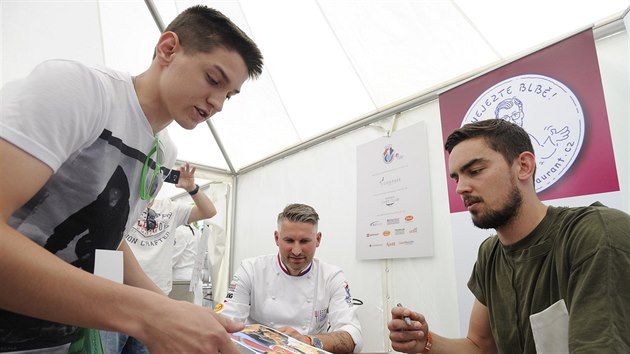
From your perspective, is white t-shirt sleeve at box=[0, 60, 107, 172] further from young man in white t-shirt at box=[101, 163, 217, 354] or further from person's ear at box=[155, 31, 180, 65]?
young man in white t-shirt at box=[101, 163, 217, 354]

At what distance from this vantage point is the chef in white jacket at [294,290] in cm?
200

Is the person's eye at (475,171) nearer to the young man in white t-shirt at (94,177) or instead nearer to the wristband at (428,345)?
the wristband at (428,345)

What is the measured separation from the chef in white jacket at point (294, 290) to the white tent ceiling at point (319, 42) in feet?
3.69

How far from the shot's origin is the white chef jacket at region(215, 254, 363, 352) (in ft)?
6.55

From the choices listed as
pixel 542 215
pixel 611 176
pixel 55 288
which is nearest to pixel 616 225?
pixel 542 215

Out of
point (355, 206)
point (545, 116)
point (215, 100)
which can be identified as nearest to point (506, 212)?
point (545, 116)

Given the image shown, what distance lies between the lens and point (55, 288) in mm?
431

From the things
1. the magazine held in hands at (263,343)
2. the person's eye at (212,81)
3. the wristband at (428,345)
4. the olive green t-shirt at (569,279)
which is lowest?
the wristband at (428,345)

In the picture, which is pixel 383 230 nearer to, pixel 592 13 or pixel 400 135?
pixel 400 135

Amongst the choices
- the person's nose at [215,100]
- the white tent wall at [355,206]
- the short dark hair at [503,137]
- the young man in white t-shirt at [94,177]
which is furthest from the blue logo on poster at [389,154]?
the person's nose at [215,100]

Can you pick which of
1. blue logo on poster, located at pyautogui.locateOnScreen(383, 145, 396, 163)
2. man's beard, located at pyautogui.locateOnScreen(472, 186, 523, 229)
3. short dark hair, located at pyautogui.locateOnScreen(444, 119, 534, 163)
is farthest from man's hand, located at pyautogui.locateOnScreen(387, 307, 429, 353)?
blue logo on poster, located at pyautogui.locateOnScreen(383, 145, 396, 163)

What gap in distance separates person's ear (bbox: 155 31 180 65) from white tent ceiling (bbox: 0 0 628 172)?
166 cm

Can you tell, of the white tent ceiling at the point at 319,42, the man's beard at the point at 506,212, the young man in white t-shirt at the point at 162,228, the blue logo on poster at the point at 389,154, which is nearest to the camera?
the man's beard at the point at 506,212

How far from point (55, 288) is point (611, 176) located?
1.80 metres
